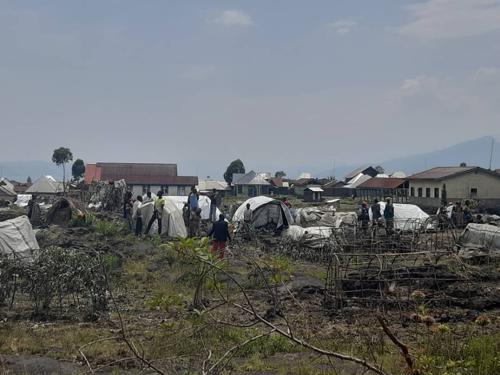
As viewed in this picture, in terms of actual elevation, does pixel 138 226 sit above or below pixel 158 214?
below

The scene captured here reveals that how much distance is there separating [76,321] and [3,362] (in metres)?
2.45

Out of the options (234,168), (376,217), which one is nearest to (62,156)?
(234,168)

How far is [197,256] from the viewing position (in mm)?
4754

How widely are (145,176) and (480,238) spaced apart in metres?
47.5

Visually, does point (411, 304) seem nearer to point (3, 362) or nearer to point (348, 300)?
point (348, 300)

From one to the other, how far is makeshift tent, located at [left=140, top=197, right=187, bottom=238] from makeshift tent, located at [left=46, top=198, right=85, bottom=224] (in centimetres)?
466

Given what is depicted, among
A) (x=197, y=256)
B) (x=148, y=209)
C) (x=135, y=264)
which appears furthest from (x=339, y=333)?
(x=148, y=209)

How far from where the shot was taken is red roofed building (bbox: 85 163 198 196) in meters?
59.8

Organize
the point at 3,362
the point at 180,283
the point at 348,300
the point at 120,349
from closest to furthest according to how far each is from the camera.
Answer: the point at 3,362
the point at 120,349
the point at 348,300
the point at 180,283

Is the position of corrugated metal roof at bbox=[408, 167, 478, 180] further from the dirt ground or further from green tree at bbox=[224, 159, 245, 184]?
green tree at bbox=[224, 159, 245, 184]

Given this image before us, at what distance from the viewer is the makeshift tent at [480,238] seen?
17.2m

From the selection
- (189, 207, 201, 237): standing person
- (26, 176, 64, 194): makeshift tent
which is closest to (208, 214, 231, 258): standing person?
(189, 207, 201, 237): standing person

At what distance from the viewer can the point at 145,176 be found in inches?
2442

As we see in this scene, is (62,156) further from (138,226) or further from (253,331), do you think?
(253,331)
